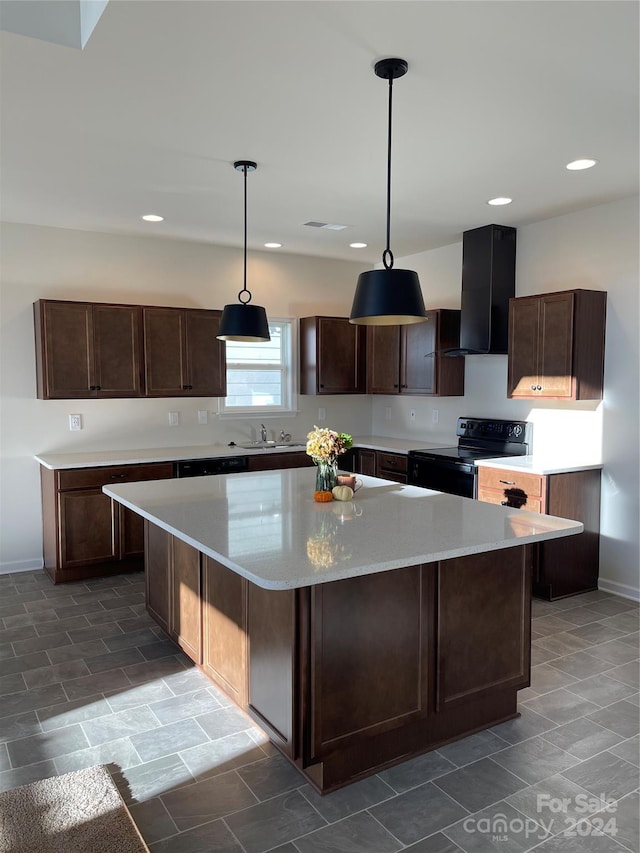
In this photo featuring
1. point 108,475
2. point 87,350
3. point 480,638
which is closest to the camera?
point 480,638

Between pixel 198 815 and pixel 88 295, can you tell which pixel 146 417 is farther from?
pixel 198 815

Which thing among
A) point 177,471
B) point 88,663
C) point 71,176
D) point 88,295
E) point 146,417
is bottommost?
point 88,663

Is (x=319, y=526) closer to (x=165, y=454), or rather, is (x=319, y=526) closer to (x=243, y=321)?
(x=243, y=321)

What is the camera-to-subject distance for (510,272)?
16.4 ft

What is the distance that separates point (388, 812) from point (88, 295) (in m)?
4.32

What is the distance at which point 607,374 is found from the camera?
4.36 metres

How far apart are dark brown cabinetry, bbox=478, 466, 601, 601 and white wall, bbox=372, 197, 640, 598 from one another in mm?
104

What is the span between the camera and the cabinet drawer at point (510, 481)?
417 cm

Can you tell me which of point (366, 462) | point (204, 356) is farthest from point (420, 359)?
point (204, 356)

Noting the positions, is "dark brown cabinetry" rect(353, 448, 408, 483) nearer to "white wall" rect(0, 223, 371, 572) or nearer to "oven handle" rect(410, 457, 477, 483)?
"oven handle" rect(410, 457, 477, 483)

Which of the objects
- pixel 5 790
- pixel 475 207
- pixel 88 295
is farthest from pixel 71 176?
pixel 5 790

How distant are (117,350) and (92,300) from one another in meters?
0.53

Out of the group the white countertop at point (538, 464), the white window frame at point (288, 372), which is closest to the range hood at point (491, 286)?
the white countertop at point (538, 464)

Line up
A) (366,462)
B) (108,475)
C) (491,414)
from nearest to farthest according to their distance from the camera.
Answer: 1. (108,475)
2. (491,414)
3. (366,462)
